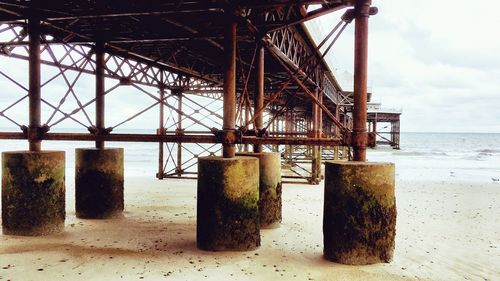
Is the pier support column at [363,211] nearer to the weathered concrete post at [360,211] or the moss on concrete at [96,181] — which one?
the weathered concrete post at [360,211]

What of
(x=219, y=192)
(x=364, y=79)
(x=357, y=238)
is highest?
(x=364, y=79)

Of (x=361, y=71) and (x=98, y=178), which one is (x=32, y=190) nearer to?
(x=98, y=178)

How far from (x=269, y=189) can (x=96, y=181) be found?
4325 mm

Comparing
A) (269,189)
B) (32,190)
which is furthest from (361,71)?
(32,190)

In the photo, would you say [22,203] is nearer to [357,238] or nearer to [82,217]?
[82,217]

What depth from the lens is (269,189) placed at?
9.61 m

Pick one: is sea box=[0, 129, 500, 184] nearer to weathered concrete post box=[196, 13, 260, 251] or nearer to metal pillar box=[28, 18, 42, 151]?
metal pillar box=[28, 18, 42, 151]

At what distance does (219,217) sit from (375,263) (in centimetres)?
269

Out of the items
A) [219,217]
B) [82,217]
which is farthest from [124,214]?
[219,217]

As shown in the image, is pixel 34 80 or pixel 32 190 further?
pixel 34 80

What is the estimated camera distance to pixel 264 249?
7703 millimetres

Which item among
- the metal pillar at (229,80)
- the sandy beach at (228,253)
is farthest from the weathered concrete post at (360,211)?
the metal pillar at (229,80)

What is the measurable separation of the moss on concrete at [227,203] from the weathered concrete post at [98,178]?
13.1ft

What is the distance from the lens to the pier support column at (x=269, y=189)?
956 cm
